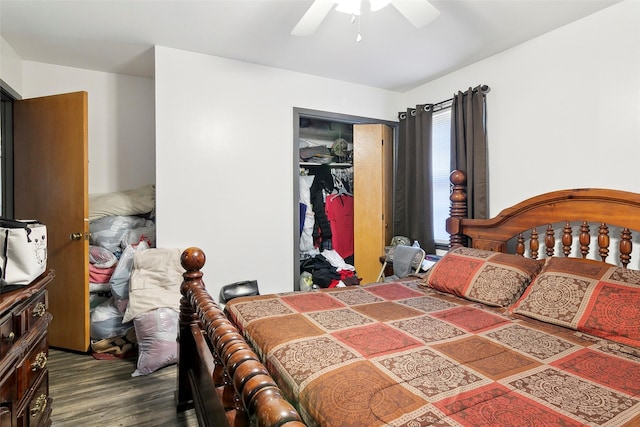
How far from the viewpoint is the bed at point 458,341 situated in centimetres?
85

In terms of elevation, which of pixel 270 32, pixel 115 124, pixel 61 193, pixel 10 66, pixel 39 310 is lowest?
pixel 39 310

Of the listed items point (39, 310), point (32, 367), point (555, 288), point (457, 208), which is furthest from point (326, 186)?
point (32, 367)

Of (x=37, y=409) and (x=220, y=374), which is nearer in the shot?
(x=220, y=374)

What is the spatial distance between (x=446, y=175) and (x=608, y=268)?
1.72 metres

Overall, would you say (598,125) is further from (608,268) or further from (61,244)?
(61,244)

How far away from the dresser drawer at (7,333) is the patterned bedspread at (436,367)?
842mm

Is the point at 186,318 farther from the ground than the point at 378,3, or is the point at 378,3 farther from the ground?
the point at 378,3

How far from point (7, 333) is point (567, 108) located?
318 cm

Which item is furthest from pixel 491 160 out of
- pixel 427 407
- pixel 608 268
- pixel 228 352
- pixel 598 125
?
pixel 228 352

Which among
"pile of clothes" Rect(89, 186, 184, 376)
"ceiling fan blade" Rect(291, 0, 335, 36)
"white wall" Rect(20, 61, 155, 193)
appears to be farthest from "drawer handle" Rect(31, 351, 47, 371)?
"ceiling fan blade" Rect(291, 0, 335, 36)

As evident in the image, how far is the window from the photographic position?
3.14m

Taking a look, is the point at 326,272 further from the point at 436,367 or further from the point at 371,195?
the point at 436,367

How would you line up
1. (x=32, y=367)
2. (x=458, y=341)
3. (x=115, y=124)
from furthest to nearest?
(x=115, y=124)
(x=32, y=367)
(x=458, y=341)

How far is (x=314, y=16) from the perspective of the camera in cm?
173
